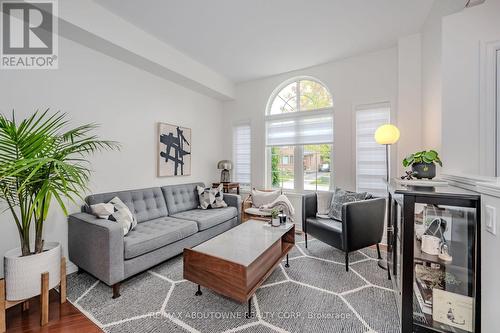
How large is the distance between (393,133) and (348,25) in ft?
4.80

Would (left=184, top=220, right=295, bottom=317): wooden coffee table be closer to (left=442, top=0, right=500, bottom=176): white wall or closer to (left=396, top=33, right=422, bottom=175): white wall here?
(left=442, top=0, right=500, bottom=176): white wall

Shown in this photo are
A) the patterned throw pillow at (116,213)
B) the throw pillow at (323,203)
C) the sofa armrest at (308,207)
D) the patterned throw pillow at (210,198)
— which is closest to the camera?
the patterned throw pillow at (116,213)

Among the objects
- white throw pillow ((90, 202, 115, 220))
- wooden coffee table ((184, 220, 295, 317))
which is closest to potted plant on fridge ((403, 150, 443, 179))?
wooden coffee table ((184, 220, 295, 317))

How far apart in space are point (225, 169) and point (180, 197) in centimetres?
113

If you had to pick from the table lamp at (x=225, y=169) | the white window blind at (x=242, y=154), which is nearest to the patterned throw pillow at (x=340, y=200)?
the white window blind at (x=242, y=154)

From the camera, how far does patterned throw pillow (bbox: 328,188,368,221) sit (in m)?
2.84

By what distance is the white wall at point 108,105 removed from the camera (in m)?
2.10

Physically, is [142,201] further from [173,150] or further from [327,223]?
[327,223]

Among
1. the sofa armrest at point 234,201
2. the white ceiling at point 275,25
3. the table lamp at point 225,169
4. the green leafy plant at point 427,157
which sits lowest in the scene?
the sofa armrest at point 234,201

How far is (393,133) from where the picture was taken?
8.45 feet

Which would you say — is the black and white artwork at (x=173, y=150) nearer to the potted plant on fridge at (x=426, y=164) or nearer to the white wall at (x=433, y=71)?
the potted plant on fridge at (x=426, y=164)

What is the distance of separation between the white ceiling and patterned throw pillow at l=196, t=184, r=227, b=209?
225cm

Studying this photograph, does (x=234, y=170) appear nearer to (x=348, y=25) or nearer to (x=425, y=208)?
(x=348, y=25)

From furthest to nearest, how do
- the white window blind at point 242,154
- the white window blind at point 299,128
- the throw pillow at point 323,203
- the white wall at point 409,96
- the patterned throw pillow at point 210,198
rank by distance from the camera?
the white window blind at point 242,154
the white window blind at point 299,128
the patterned throw pillow at point 210,198
the throw pillow at point 323,203
the white wall at point 409,96
